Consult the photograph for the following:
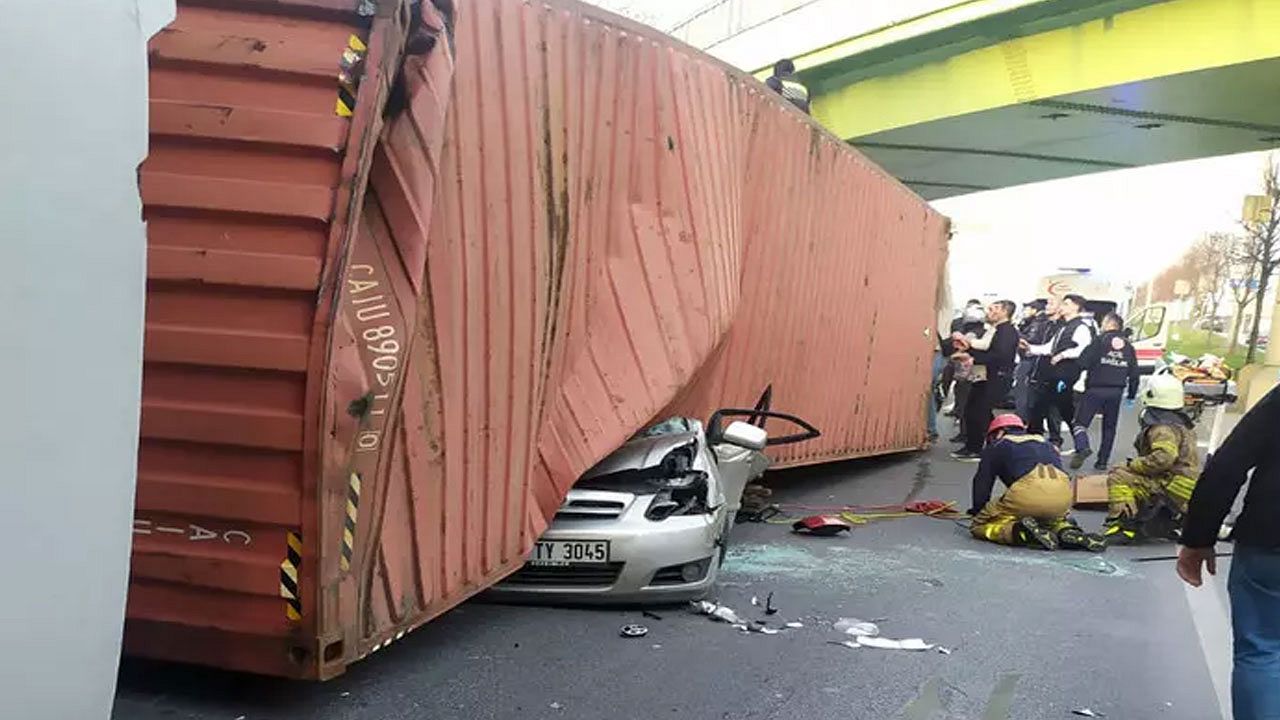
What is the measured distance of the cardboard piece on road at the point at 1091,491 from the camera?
9508 millimetres

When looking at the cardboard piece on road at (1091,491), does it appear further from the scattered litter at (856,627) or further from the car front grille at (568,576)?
the car front grille at (568,576)

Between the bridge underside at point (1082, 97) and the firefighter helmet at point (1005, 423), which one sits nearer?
the firefighter helmet at point (1005, 423)

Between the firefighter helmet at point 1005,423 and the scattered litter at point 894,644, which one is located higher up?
the firefighter helmet at point 1005,423

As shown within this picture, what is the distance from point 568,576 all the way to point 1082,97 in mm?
12798

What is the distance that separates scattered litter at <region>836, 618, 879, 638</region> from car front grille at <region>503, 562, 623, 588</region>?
47.2 inches

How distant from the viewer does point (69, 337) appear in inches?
81.2

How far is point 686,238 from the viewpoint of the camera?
5.76 metres

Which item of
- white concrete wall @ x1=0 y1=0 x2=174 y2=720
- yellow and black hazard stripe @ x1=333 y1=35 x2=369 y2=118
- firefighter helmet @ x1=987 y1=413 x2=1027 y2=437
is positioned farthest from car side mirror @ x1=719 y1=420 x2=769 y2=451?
white concrete wall @ x1=0 y1=0 x2=174 y2=720

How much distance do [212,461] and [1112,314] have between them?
11.5 metres

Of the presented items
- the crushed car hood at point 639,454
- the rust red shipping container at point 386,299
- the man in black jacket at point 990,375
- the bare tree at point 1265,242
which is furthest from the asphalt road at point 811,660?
the bare tree at point 1265,242

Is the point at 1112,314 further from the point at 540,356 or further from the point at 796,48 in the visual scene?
the point at 540,356

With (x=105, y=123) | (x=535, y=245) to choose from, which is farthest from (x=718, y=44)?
(x=105, y=123)

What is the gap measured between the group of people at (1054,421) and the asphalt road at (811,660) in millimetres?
695

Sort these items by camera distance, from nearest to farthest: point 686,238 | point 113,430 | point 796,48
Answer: point 113,430 → point 686,238 → point 796,48
